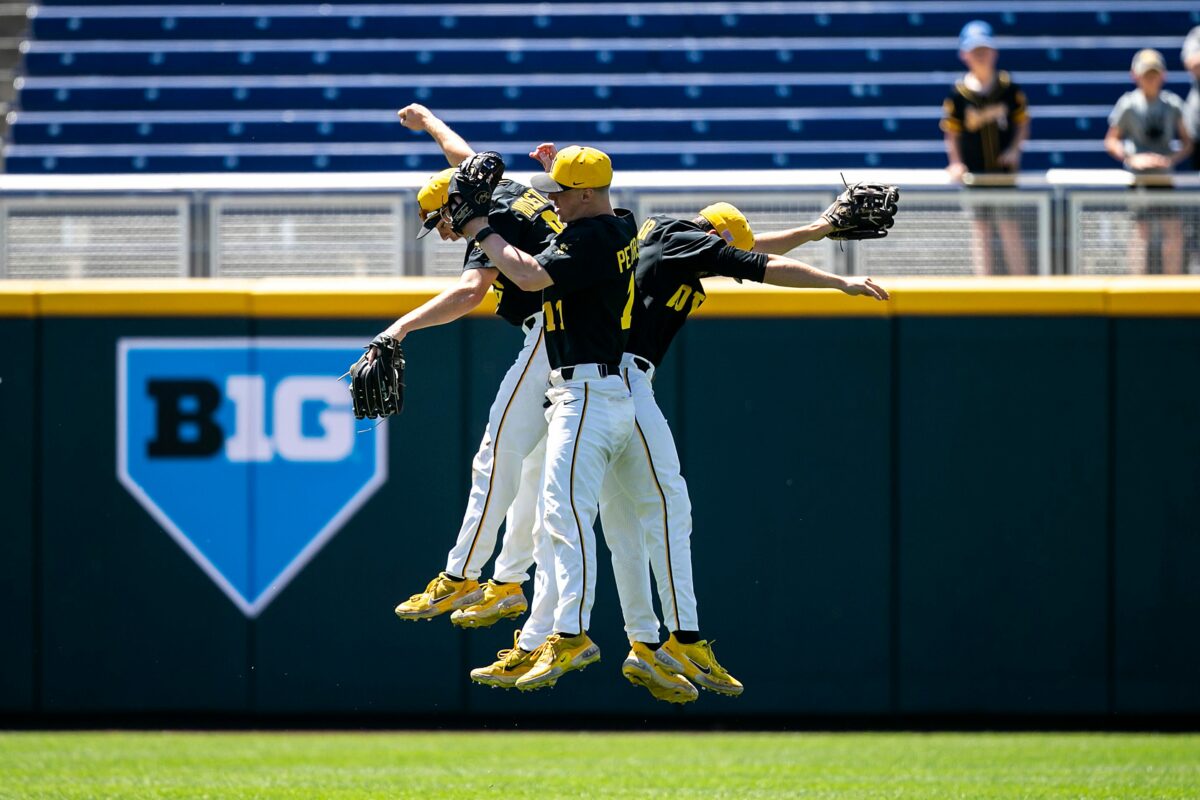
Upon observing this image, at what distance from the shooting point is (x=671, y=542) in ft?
22.1

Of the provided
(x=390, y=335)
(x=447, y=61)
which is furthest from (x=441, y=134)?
(x=447, y=61)

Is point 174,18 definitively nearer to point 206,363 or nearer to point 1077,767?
point 206,363

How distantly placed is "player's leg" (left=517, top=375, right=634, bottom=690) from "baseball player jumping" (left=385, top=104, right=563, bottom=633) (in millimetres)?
339

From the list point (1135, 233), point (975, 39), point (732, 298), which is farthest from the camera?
point (975, 39)

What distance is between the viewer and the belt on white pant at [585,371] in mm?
6605

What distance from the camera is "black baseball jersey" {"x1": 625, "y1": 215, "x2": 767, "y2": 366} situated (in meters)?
6.76

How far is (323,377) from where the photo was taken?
10.4 m

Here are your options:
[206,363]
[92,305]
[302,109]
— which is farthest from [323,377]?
[302,109]

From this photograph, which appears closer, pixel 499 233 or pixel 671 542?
pixel 671 542

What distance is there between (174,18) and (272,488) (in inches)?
196

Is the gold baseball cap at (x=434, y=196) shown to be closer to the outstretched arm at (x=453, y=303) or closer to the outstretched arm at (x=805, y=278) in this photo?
the outstretched arm at (x=453, y=303)

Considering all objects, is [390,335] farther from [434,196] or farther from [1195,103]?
[1195,103]

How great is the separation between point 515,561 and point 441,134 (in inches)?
67.9

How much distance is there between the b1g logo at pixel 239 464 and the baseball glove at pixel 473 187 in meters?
4.24
